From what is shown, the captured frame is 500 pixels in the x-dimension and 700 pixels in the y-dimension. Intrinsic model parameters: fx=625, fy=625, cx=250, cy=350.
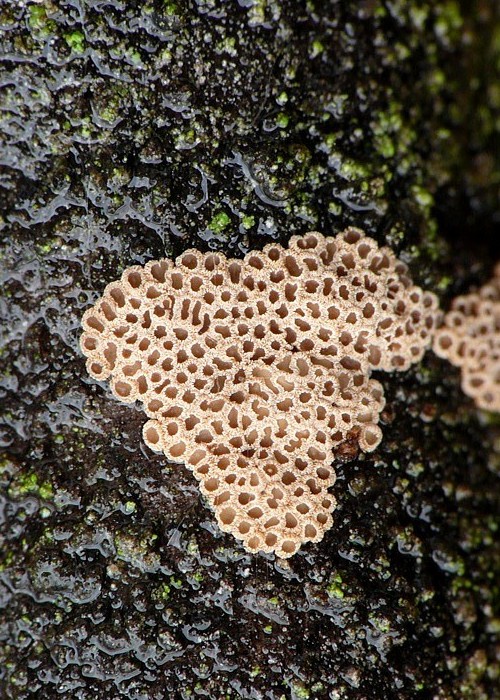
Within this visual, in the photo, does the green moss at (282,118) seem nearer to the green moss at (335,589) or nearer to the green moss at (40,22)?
the green moss at (40,22)

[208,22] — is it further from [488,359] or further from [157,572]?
[157,572]

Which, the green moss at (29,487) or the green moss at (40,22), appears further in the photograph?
the green moss at (29,487)

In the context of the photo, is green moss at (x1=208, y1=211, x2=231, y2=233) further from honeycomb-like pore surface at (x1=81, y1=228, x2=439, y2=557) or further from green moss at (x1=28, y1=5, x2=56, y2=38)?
green moss at (x1=28, y1=5, x2=56, y2=38)

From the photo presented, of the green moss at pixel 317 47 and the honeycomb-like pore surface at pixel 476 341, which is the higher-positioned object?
the green moss at pixel 317 47

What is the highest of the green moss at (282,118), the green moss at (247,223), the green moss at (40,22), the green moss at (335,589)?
the green moss at (282,118)

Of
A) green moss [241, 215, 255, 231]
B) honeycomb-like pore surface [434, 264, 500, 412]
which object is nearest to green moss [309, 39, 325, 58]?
green moss [241, 215, 255, 231]

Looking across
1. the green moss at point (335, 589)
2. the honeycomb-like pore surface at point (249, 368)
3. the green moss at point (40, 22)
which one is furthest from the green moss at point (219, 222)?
the green moss at point (335, 589)

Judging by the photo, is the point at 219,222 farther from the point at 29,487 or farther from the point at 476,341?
the point at 29,487

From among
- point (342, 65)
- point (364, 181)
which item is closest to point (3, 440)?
point (364, 181)
